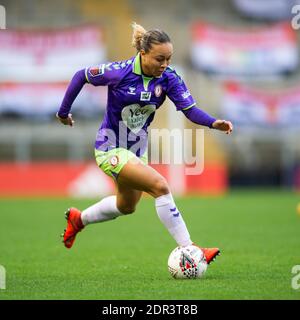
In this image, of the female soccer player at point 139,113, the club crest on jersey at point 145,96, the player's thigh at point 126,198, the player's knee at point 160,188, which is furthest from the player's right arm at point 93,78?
the player's knee at point 160,188

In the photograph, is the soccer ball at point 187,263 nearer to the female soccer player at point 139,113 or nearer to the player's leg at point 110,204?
the female soccer player at point 139,113

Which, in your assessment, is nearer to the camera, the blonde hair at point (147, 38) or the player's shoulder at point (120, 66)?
the blonde hair at point (147, 38)

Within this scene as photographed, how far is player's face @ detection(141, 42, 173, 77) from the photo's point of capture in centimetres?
683

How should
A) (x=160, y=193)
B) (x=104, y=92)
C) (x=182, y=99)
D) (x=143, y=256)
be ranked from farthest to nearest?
(x=104, y=92) → (x=143, y=256) → (x=182, y=99) → (x=160, y=193)

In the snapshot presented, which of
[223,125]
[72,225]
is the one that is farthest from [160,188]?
[72,225]

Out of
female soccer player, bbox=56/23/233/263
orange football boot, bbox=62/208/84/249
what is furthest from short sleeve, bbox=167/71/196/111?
orange football boot, bbox=62/208/84/249

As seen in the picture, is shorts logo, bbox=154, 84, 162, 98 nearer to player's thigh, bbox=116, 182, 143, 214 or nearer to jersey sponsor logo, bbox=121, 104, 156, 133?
jersey sponsor logo, bbox=121, 104, 156, 133

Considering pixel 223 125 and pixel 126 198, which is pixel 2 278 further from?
pixel 223 125

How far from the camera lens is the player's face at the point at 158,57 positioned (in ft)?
22.4

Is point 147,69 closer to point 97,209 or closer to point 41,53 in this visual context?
point 97,209

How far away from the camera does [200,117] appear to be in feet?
23.5

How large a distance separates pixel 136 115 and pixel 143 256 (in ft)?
6.61

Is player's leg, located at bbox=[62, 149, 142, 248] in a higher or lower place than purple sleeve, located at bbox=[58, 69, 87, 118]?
lower
